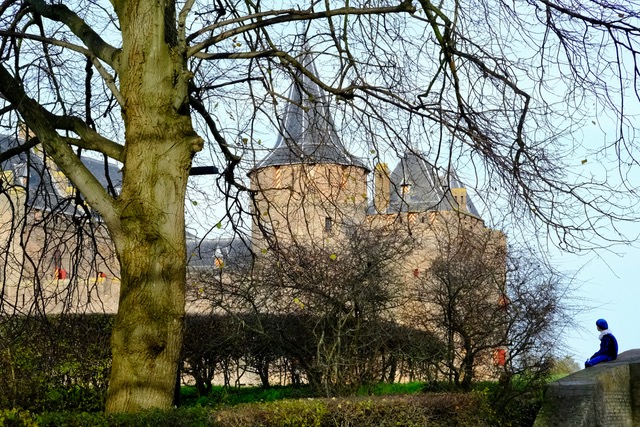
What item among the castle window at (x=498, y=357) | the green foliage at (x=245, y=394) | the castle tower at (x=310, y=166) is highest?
the castle tower at (x=310, y=166)

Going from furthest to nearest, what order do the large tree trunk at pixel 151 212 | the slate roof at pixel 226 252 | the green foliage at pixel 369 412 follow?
1. the slate roof at pixel 226 252
2. the green foliage at pixel 369 412
3. the large tree trunk at pixel 151 212

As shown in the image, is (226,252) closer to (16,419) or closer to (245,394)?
(245,394)

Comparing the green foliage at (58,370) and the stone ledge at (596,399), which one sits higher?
the green foliage at (58,370)

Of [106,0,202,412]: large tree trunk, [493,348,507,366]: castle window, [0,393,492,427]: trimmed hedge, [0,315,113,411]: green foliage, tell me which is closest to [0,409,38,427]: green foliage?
[0,393,492,427]: trimmed hedge

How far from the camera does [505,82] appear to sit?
22.9 feet

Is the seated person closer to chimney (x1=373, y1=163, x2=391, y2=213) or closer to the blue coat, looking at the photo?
the blue coat

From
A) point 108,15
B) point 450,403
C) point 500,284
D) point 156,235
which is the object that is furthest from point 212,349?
point 156,235

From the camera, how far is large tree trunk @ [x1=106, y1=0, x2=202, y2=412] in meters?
6.12

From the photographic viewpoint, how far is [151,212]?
6.31 metres

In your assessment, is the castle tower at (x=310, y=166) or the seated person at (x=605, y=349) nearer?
the castle tower at (x=310, y=166)

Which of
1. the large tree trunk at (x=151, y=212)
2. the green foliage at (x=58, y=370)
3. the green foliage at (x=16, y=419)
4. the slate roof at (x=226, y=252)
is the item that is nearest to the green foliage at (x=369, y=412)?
the large tree trunk at (x=151, y=212)

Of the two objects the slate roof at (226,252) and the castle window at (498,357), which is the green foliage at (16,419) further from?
the castle window at (498,357)

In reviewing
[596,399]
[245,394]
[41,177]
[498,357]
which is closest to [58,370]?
[41,177]

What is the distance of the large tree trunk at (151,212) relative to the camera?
6.12 m
